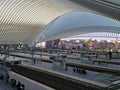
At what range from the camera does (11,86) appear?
17.4 m

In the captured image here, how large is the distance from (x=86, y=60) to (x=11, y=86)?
16.0 meters

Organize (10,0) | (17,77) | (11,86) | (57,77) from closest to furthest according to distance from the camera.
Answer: (11,86)
(17,77)
(57,77)
(10,0)

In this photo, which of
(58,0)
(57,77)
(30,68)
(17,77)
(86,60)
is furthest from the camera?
(58,0)

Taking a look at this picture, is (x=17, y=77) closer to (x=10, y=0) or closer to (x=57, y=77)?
(x=57, y=77)

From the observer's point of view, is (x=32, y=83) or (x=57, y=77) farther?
(x=57, y=77)

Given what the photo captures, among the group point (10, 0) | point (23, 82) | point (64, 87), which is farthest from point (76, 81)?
point (10, 0)

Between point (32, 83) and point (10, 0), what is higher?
point (10, 0)

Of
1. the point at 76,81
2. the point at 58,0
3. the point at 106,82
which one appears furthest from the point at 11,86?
the point at 58,0

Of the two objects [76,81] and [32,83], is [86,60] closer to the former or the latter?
[76,81]

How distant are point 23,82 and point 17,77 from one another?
4.17 feet

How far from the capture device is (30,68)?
27.8 metres

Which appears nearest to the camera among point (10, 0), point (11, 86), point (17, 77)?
point (11, 86)

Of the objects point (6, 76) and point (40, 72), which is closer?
point (6, 76)

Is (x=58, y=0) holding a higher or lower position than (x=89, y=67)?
higher
